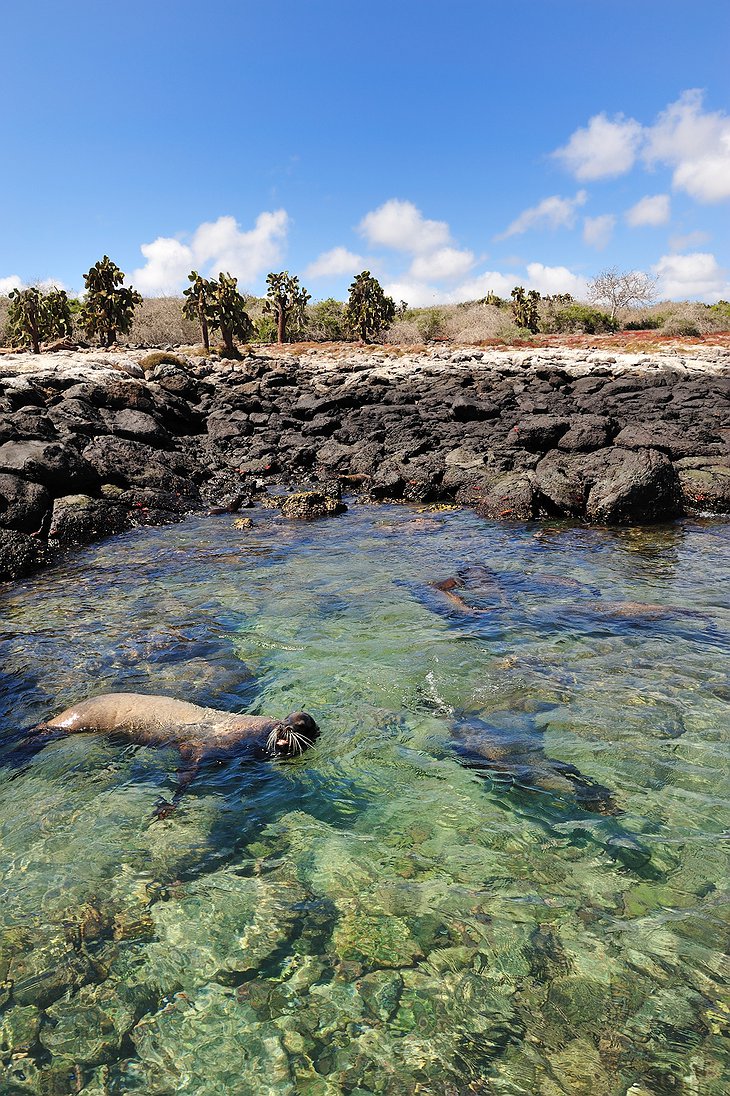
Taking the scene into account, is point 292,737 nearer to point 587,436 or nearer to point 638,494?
point 638,494

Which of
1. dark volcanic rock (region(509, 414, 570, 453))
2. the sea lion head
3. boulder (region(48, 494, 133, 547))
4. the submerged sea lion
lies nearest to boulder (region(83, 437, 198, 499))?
boulder (region(48, 494, 133, 547))

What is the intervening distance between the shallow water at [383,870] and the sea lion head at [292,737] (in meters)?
0.20

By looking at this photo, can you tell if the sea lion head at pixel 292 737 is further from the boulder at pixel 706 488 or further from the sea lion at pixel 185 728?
the boulder at pixel 706 488

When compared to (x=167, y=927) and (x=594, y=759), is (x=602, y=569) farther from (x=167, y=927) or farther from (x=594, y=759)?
(x=167, y=927)

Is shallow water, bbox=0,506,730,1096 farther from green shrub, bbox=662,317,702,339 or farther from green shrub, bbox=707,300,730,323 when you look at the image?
green shrub, bbox=707,300,730,323

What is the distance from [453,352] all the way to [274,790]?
4328cm

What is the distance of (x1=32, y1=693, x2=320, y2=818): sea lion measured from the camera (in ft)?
17.9

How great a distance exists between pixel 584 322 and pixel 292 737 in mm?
Answer: 64204

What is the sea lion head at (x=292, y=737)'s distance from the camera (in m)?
5.48

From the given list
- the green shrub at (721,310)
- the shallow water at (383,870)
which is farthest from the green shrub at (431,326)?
the shallow water at (383,870)

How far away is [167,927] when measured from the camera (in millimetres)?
3699

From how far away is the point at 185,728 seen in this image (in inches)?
221

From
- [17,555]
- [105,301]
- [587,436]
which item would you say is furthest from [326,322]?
[17,555]

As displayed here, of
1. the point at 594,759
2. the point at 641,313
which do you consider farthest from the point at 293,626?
the point at 641,313
